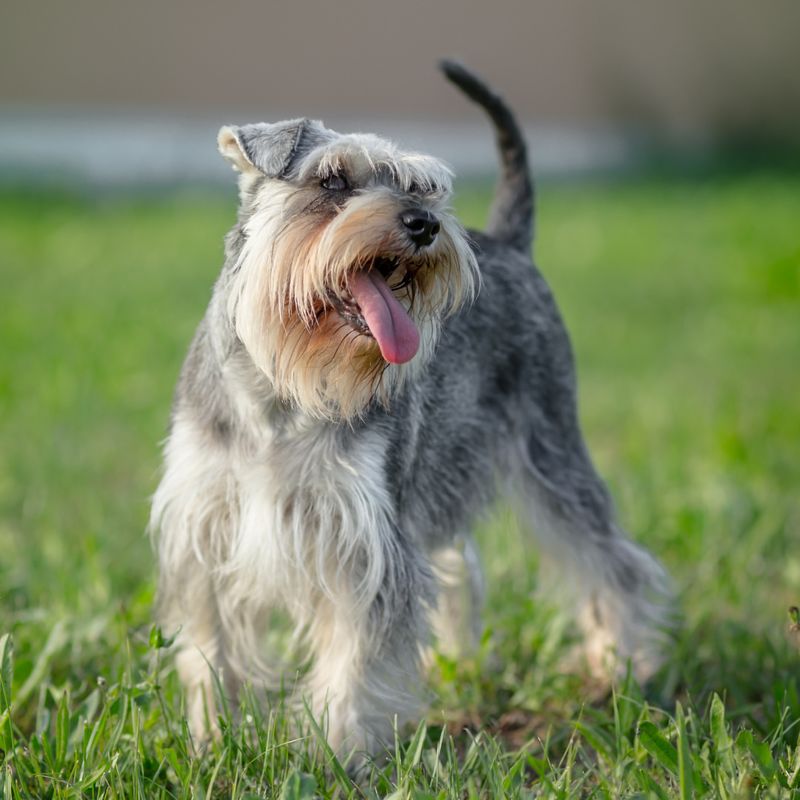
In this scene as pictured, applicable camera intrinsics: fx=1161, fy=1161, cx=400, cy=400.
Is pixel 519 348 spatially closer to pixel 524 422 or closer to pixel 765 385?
pixel 524 422

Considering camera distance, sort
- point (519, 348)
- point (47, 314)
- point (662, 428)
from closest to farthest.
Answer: point (519, 348) < point (662, 428) < point (47, 314)

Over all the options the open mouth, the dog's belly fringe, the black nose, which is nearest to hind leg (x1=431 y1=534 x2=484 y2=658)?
the dog's belly fringe

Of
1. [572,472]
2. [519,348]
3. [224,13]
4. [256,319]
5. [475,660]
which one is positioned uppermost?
[224,13]

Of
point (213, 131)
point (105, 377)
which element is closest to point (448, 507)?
point (105, 377)

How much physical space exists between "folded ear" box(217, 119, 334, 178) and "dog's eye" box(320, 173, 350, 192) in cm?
13

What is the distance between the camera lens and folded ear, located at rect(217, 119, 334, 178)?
3580 mm

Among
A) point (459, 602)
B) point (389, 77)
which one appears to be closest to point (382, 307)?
point (459, 602)

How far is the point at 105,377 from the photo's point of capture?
7863mm

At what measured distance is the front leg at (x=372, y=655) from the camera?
3793 mm

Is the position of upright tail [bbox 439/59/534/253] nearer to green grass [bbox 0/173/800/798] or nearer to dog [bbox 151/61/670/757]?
dog [bbox 151/61/670/757]

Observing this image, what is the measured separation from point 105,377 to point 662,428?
3.73 m

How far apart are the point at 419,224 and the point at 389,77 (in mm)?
16740

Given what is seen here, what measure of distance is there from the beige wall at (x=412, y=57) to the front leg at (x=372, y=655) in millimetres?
15268

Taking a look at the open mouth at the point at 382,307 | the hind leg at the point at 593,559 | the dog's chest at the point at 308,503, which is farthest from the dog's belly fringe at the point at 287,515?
the hind leg at the point at 593,559
